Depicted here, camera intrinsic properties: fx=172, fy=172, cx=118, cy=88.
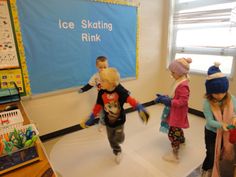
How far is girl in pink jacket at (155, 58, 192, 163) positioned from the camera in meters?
1.67

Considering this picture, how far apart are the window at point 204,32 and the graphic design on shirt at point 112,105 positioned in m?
1.82

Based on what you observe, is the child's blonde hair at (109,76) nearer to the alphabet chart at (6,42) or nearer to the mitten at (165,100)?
the mitten at (165,100)

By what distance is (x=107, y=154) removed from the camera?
1996mm

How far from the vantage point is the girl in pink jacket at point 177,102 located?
1668 mm

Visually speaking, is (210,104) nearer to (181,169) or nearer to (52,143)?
(181,169)

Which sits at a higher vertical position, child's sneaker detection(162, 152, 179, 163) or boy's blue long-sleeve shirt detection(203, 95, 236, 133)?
boy's blue long-sleeve shirt detection(203, 95, 236, 133)

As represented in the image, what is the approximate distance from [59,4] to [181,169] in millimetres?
2257

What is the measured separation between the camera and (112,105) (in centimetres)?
166

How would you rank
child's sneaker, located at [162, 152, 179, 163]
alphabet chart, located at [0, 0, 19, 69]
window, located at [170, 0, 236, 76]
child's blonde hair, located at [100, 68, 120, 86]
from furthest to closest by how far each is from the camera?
1. window, located at [170, 0, 236, 76]
2. child's sneaker, located at [162, 152, 179, 163]
3. alphabet chart, located at [0, 0, 19, 69]
4. child's blonde hair, located at [100, 68, 120, 86]

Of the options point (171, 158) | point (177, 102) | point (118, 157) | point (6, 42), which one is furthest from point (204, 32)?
point (6, 42)

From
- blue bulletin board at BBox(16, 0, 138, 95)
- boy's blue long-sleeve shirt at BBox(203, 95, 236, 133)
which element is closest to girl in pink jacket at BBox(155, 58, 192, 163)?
boy's blue long-sleeve shirt at BBox(203, 95, 236, 133)

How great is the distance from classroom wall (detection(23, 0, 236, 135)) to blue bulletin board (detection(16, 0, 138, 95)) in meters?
0.20

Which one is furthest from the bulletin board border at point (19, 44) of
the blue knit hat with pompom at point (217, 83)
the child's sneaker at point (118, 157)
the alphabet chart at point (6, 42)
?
the blue knit hat with pompom at point (217, 83)

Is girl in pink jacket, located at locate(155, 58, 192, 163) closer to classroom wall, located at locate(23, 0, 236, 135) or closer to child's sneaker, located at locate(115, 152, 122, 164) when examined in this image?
child's sneaker, located at locate(115, 152, 122, 164)
